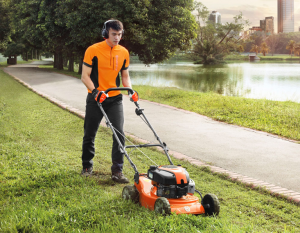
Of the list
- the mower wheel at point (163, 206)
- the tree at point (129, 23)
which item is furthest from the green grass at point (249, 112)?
the tree at point (129, 23)

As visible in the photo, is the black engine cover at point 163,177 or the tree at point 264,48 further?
the tree at point 264,48

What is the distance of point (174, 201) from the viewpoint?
129 inches

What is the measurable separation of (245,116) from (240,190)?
202 inches

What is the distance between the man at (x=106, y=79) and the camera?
13.8 feet

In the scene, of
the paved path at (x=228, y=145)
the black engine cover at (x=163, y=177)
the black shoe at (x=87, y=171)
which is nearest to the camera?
the black engine cover at (x=163, y=177)

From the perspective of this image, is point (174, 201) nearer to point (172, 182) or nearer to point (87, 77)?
point (172, 182)

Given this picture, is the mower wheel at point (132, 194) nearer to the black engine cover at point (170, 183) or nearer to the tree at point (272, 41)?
the black engine cover at point (170, 183)

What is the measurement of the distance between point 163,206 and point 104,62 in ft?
6.80

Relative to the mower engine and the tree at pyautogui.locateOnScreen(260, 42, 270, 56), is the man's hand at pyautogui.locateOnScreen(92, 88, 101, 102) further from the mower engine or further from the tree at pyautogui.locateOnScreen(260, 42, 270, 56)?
the tree at pyautogui.locateOnScreen(260, 42, 270, 56)

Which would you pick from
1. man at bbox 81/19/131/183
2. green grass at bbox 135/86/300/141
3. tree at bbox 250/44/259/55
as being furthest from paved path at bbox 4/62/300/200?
tree at bbox 250/44/259/55

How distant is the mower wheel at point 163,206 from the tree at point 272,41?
94607 mm

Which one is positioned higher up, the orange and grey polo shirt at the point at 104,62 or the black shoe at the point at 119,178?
the orange and grey polo shirt at the point at 104,62

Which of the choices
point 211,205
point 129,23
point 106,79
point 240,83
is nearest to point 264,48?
point 240,83

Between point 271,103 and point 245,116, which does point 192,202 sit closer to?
point 245,116
